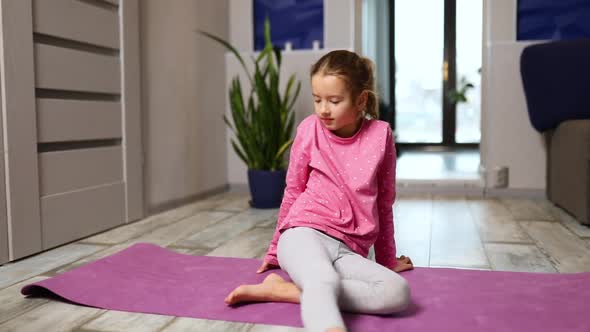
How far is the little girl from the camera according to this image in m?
1.32

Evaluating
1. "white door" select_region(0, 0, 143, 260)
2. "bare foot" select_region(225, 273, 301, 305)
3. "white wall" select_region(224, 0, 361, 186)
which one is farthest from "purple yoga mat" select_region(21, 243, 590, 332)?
"white wall" select_region(224, 0, 361, 186)

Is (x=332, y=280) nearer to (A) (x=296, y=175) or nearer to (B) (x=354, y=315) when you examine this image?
(B) (x=354, y=315)

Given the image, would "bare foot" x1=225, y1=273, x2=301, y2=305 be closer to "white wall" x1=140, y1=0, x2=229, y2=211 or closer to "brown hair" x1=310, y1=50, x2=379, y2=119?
"brown hair" x1=310, y1=50, x2=379, y2=119

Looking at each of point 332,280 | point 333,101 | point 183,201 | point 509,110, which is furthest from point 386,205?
point 509,110

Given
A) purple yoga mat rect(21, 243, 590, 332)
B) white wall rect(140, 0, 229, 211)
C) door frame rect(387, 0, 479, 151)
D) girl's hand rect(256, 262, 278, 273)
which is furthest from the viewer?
door frame rect(387, 0, 479, 151)

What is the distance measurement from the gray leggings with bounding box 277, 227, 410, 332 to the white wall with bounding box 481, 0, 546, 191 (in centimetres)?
216

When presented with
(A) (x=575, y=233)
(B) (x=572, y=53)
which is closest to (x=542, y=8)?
(B) (x=572, y=53)

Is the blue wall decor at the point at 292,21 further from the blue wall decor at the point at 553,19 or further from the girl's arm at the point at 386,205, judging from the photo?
the girl's arm at the point at 386,205

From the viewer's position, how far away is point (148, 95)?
2.81 meters

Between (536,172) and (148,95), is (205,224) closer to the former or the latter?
(148,95)

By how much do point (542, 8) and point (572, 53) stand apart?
1.56ft

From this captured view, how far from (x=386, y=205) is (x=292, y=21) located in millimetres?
2226

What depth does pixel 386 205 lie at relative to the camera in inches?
64.9

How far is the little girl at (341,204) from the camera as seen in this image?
1.32 m
